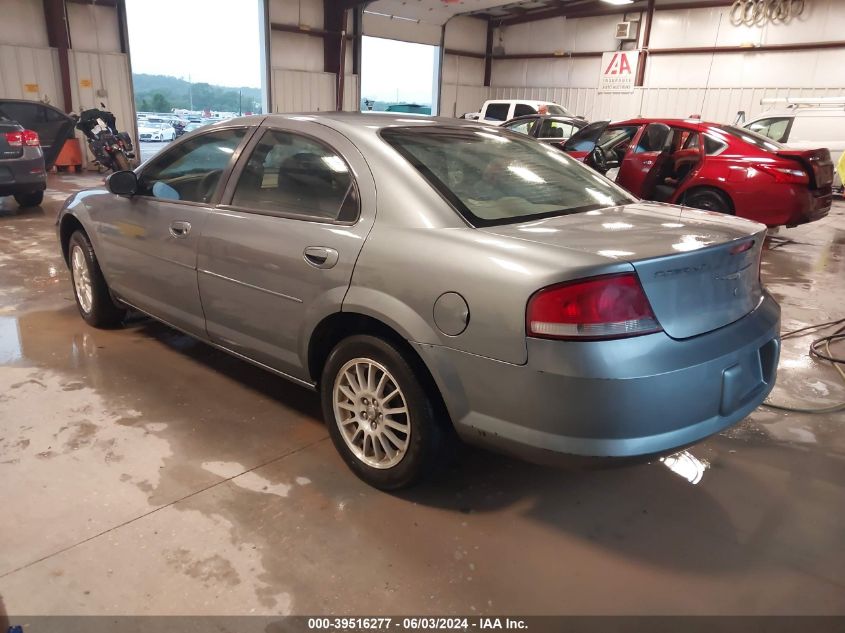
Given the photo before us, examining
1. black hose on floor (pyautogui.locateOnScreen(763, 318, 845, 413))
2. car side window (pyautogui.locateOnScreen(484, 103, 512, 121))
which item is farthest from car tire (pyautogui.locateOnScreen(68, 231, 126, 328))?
car side window (pyautogui.locateOnScreen(484, 103, 512, 121))

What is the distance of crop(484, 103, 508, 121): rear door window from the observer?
1559 centimetres

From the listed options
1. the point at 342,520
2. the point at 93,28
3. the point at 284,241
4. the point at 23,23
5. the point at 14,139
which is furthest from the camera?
the point at 93,28

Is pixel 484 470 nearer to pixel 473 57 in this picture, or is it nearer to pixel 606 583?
pixel 606 583

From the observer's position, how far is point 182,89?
73.6 feet

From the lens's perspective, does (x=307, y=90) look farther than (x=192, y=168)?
Yes

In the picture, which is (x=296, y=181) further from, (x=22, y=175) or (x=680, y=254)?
(x=22, y=175)

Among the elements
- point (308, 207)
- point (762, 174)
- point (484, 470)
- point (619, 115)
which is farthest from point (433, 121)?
point (619, 115)

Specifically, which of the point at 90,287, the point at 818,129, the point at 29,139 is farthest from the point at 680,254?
the point at 818,129

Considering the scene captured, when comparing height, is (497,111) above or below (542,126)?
above

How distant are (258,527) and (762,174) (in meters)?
6.62

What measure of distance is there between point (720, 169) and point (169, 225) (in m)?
6.09

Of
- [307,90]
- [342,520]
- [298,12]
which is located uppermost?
[298,12]

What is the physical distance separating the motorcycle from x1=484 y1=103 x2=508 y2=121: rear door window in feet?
28.3

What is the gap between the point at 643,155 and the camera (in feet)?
24.4
